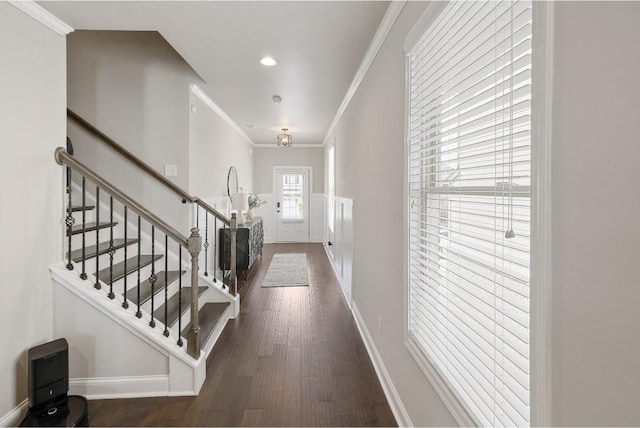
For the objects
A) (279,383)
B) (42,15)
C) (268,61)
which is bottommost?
(279,383)

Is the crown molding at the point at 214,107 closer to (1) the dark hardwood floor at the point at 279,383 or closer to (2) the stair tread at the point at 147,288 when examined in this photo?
(2) the stair tread at the point at 147,288

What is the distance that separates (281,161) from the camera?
848 centimetres

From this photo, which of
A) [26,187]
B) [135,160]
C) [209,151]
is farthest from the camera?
[209,151]

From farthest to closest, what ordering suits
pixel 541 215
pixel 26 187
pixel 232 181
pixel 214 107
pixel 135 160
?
pixel 232 181, pixel 214 107, pixel 135 160, pixel 26 187, pixel 541 215

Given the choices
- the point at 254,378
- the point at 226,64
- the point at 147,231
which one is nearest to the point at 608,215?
the point at 254,378

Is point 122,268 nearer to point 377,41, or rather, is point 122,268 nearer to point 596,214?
point 377,41

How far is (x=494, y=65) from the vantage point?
96 cm

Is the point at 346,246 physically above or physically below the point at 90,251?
below

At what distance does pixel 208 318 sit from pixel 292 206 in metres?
5.65

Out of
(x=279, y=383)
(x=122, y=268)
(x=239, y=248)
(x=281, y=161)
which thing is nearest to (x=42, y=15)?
(x=122, y=268)

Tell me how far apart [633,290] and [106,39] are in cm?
430

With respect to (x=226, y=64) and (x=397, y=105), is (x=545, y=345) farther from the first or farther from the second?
(x=226, y=64)

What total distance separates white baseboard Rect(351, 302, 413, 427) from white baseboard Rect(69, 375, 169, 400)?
57.8 inches

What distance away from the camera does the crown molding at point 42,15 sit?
192cm
